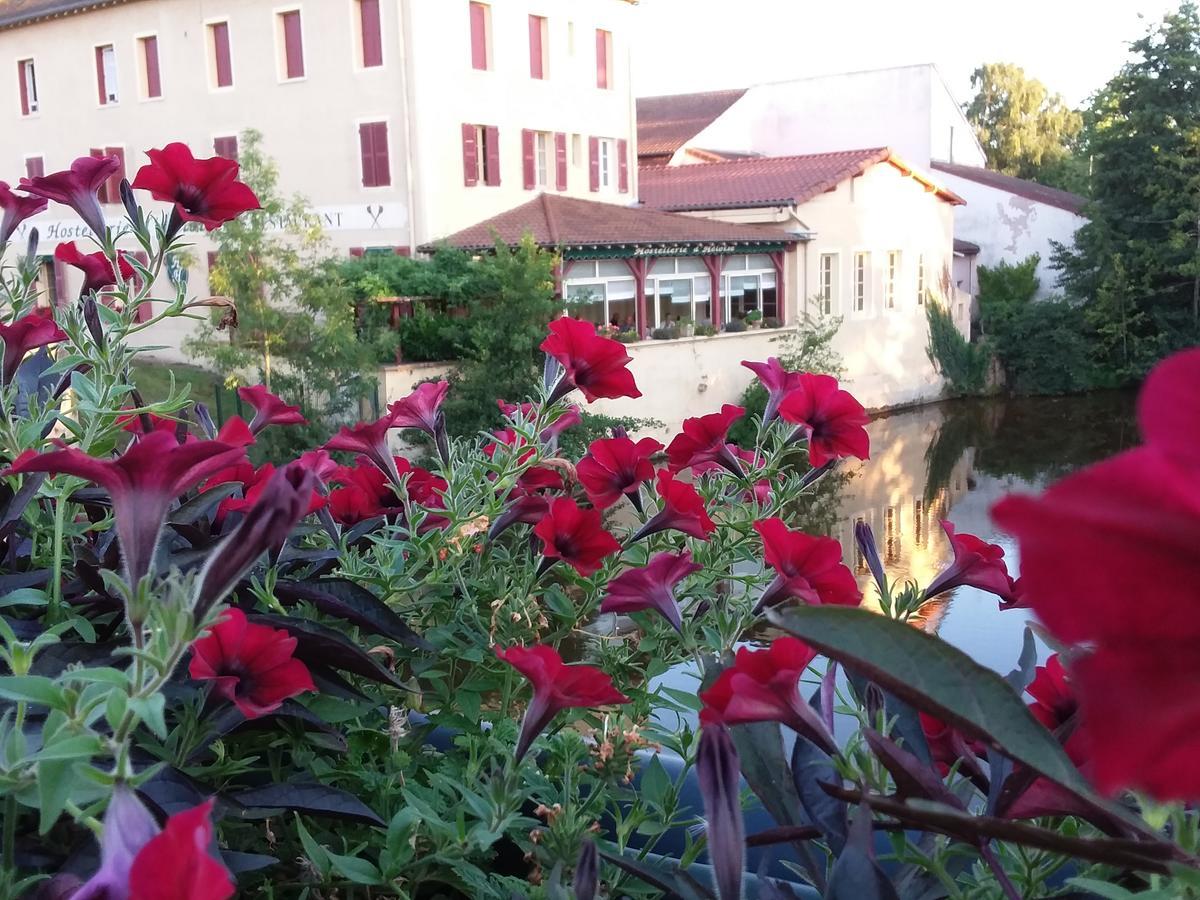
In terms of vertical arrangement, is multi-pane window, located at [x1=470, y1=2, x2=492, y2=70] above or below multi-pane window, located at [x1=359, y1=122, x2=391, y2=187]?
above

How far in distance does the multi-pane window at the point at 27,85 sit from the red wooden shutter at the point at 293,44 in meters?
6.84

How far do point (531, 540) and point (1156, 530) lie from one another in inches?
49.5

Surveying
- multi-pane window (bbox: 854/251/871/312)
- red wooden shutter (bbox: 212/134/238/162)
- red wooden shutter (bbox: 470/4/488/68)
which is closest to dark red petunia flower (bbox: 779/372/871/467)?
red wooden shutter (bbox: 470/4/488/68)

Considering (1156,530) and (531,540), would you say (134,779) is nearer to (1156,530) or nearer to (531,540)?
(1156,530)

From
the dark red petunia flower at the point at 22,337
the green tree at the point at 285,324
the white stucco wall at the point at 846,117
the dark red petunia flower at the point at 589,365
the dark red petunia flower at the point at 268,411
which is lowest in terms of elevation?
the green tree at the point at 285,324

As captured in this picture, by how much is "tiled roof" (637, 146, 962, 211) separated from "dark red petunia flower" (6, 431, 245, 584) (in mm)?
18612

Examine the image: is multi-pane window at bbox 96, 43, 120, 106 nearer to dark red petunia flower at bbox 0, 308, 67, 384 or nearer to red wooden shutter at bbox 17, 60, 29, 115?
red wooden shutter at bbox 17, 60, 29, 115

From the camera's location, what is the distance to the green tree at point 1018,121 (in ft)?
125

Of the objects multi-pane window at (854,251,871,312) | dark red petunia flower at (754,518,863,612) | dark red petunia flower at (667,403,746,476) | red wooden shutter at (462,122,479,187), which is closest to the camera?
dark red petunia flower at (754,518,863,612)

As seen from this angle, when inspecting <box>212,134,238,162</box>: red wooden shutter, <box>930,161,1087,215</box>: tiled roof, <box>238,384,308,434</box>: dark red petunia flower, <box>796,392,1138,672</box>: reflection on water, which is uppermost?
<box>212,134,238,162</box>: red wooden shutter

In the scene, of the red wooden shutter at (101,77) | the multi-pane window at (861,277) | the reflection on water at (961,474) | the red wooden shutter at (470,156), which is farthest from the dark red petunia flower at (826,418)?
the red wooden shutter at (101,77)

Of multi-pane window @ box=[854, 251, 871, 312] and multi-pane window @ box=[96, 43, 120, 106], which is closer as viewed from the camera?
multi-pane window @ box=[96, 43, 120, 106]

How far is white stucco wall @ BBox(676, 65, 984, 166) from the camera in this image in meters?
25.2

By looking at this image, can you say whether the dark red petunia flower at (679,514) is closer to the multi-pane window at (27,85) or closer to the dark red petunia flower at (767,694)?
the dark red petunia flower at (767,694)
